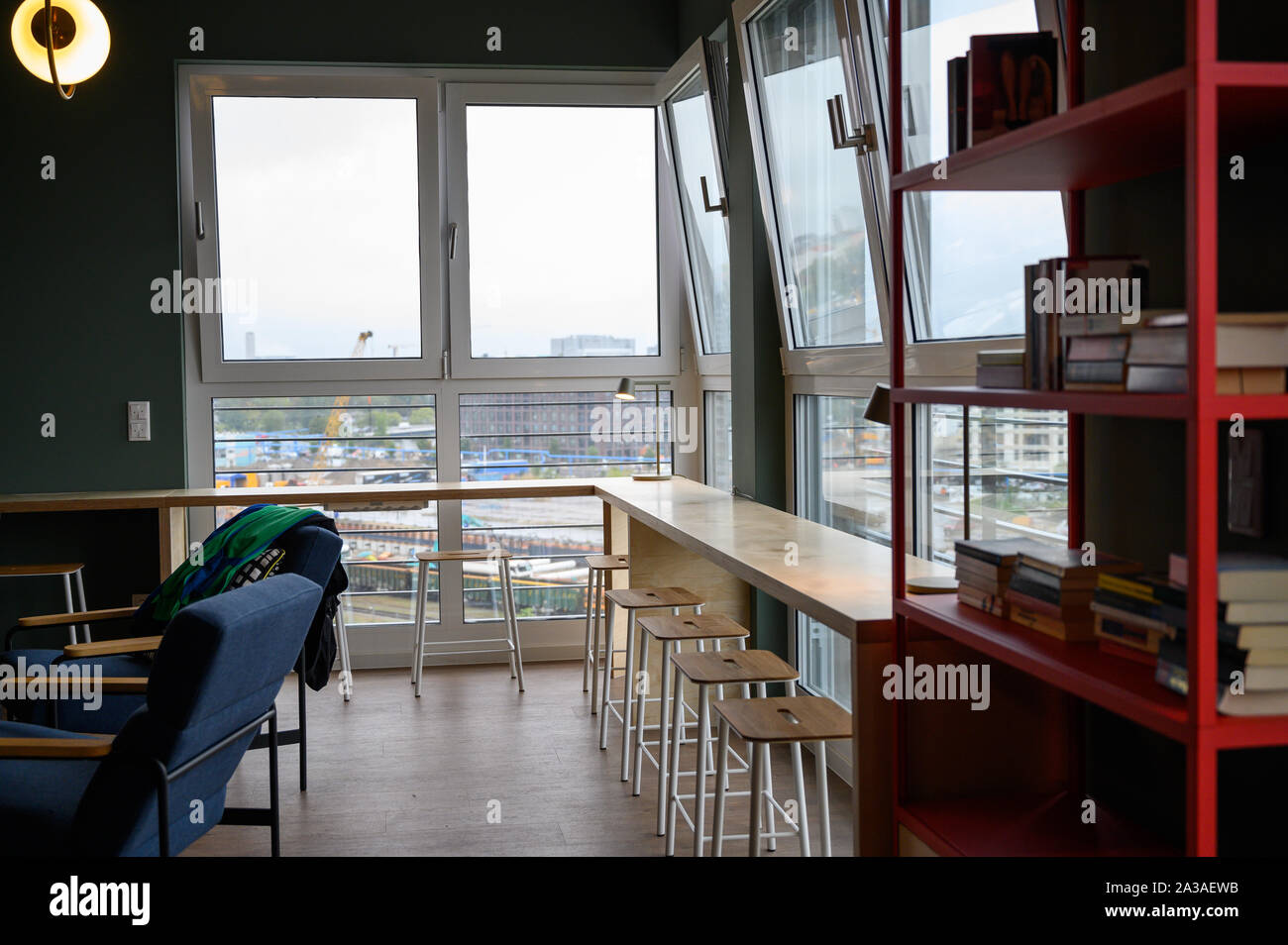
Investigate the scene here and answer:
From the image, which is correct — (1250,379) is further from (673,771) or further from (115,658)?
(115,658)

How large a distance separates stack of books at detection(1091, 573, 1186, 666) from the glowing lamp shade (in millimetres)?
3094

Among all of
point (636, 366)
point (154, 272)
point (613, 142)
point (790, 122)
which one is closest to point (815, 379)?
point (790, 122)

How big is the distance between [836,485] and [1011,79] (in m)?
2.20

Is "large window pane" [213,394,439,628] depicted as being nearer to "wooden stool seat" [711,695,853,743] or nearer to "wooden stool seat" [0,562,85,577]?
"wooden stool seat" [0,562,85,577]

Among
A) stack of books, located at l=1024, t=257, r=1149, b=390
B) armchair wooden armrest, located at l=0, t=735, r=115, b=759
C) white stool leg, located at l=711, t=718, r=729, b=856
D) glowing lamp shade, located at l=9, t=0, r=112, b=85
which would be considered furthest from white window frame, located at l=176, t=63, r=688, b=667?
stack of books, located at l=1024, t=257, r=1149, b=390

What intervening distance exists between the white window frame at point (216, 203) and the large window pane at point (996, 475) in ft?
9.56

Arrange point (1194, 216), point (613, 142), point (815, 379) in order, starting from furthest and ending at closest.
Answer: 1. point (613, 142)
2. point (815, 379)
3. point (1194, 216)

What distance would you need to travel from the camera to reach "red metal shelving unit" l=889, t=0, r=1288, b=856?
1485 millimetres

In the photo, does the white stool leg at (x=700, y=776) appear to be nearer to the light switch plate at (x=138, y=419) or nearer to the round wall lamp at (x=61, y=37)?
the round wall lamp at (x=61, y=37)

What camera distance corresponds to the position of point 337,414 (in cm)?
564

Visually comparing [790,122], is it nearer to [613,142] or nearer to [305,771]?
[613,142]

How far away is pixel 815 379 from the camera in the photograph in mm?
4250

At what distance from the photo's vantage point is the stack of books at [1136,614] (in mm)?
1641
